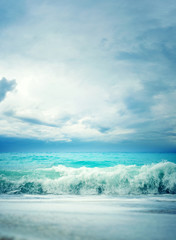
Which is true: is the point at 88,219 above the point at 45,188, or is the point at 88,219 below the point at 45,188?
above

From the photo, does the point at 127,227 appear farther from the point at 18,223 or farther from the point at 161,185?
the point at 161,185

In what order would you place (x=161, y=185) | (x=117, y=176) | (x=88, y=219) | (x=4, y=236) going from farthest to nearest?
(x=117, y=176), (x=161, y=185), (x=88, y=219), (x=4, y=236)

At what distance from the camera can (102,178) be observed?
462 inches

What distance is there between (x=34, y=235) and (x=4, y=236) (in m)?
0.53

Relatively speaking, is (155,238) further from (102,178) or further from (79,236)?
(102,178)

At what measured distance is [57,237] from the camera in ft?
10.5

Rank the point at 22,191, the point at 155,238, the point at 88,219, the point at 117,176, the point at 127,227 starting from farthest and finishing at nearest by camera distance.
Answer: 1. the point at 117,176
2. the point at 22,191
3. the point at 88,219
4. the point at 127,227
5. the point at 155,238

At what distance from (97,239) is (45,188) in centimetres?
841

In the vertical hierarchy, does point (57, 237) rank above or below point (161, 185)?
above

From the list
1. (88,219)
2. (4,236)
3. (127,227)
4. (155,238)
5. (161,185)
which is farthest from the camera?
(161,185)

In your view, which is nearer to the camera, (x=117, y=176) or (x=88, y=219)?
(x=88, y=219)

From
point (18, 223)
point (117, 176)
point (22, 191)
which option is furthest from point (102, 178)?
point (18, 223)

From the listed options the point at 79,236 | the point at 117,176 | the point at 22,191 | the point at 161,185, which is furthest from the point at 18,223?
the point at 161,185

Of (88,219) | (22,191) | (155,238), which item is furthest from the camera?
(22,191)
